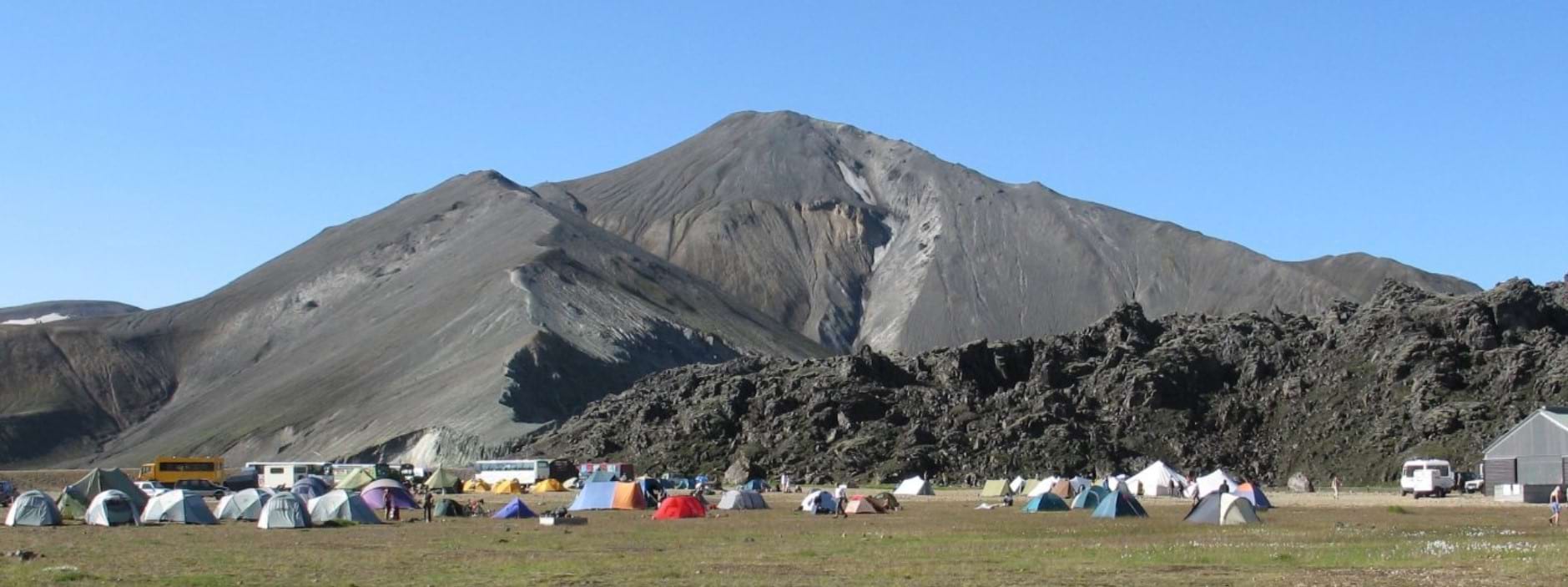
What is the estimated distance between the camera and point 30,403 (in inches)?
7003

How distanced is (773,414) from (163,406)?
9839 cm

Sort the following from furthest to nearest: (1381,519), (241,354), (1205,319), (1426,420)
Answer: (241,354) → (1205,319) → (1426,420) → (1381,519)

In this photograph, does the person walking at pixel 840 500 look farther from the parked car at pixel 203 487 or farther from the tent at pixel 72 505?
the parked car at pixel 203 487

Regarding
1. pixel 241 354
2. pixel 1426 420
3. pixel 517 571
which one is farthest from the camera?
pixel 241 354

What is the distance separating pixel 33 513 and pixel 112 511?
2.34 metres

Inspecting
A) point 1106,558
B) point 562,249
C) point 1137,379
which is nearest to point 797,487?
point 1137,379

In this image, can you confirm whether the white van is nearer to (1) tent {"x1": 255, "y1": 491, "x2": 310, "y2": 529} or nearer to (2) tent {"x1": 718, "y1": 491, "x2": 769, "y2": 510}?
(2) tent {"x1": 718, "y1": 491, "x2": 769, "y2": 510}

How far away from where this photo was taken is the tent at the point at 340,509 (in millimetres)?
51125

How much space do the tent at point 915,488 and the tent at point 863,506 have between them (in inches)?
911

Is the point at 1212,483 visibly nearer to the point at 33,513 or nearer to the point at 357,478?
the point at 357,478

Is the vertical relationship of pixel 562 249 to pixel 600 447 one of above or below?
above

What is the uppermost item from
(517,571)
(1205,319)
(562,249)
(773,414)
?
(562,249)

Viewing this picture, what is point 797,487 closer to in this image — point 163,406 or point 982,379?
point 982,379

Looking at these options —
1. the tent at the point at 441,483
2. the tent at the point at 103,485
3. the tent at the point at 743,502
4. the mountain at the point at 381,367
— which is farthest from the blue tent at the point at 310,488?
the mountain at the point at 381,367
